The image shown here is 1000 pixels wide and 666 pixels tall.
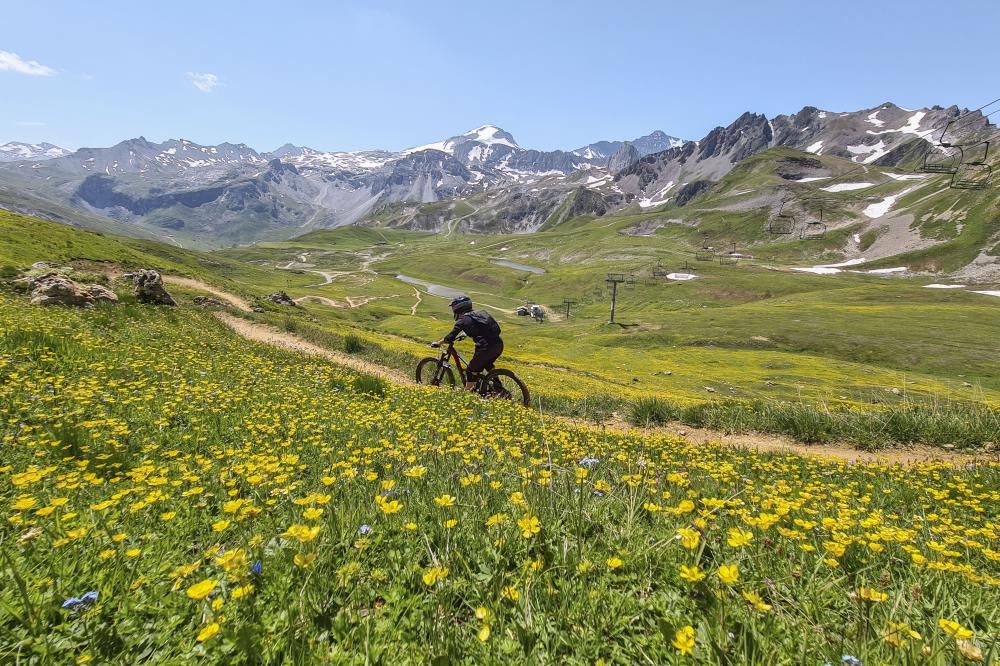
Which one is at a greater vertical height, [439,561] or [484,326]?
[439,561]

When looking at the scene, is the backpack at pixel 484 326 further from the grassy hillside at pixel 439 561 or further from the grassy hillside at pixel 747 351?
the grassy hillside at pixel 439 561

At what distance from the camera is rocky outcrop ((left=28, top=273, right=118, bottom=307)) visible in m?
17.7

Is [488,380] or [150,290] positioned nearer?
[488,380]

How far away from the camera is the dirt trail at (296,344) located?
63.6ft

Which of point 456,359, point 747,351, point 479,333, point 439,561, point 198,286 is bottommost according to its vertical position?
point 747,351

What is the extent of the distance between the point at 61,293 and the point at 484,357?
1908 cm

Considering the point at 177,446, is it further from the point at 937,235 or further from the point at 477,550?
the point at 937,235

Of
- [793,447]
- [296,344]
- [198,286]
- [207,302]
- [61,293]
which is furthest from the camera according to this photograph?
[198,286]

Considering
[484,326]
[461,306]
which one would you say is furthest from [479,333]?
[461,306]

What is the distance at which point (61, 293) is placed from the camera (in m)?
18.4

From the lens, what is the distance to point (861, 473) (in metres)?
7.21

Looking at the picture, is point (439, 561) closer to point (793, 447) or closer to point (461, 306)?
point (461, 306)

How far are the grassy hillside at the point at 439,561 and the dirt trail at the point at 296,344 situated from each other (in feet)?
42.4

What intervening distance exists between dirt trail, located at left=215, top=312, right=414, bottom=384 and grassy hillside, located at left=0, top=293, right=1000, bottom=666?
12935 millimetres
